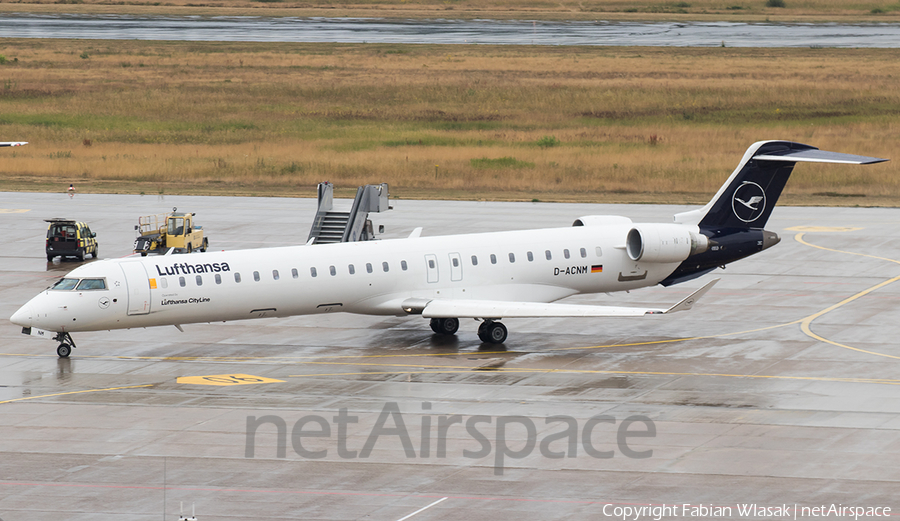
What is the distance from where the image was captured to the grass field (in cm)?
7444

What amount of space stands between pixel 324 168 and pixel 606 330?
41064 mm

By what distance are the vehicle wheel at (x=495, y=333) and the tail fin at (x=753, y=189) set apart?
25.4ft

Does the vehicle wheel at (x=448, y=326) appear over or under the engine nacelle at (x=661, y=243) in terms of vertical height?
under

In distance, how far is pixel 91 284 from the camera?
33312mm

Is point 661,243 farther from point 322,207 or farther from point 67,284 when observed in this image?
point 322,207

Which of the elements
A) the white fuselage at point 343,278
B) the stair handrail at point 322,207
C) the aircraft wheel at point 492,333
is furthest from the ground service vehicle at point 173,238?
the aircraft wheel at point 492,333

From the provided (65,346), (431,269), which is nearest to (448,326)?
(431,269)

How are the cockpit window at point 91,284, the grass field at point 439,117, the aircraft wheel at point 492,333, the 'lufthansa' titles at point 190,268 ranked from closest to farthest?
1. the cockpit window at point 91,284
2. the 'lufthansa' titles at point 190,268
3. the aircraft wheel at point 492,333
4. the grass field at point 439,117

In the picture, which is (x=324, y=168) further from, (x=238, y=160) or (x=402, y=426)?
(x=402, y=426)

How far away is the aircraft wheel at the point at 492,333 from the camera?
120 feet

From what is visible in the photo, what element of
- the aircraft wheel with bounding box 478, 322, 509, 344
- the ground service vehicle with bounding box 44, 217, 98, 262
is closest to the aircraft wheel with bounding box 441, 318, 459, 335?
the aircraft wheel with bounding box 478, 322, 509, 344

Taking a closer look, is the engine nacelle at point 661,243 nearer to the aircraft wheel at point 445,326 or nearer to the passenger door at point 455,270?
the passenger door at point 455,270

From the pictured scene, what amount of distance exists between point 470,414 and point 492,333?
7.72 m

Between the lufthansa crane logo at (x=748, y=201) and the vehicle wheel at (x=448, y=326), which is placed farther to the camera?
the lufthansa crane logo at (x=748, y=201)
